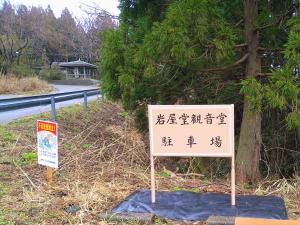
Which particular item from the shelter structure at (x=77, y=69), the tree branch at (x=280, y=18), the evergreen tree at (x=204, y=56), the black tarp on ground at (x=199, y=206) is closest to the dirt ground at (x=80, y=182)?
the black tarp on ground at (x=199, y=206)

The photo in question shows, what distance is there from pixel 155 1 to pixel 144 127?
239cm

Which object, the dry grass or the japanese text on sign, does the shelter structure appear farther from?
the japanese text on sign

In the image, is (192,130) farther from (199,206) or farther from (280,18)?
(280,18)

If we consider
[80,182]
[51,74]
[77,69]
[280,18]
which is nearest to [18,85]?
[51,74]

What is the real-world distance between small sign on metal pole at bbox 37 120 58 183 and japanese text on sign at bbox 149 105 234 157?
130cm

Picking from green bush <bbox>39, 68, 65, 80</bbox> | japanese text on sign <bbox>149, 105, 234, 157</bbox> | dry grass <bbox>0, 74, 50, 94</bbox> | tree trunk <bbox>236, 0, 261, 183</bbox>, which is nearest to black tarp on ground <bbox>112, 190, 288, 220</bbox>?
japanese text on sign <bbox>149, 105, 234, 157</bbox>

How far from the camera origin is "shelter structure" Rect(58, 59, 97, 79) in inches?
2462

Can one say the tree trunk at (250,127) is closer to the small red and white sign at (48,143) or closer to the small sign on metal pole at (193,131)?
the small sign on metal pole at (193,131)

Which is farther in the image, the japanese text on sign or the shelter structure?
the shelter structure

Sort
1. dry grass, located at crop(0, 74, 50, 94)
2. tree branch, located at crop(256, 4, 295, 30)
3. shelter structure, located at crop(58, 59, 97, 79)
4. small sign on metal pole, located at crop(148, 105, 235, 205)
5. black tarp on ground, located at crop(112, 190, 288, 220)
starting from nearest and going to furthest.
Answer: black tarp on ground, located at crop(112, 190, 288, 220)
small sign on metal pole, located at crop(148, 105, 235, 205)
tree branch, located at crop(256, 4, 295, 30)
dry grass, located at crop(0, 74, 50, 94)
shelter structure, located at crop(58, 59, 97, 79)

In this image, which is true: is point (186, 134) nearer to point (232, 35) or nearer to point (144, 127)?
point (232, 35)

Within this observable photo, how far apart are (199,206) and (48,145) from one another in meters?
2.04

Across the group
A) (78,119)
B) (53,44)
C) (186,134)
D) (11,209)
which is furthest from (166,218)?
(53,44)

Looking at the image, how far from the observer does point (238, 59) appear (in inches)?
251
